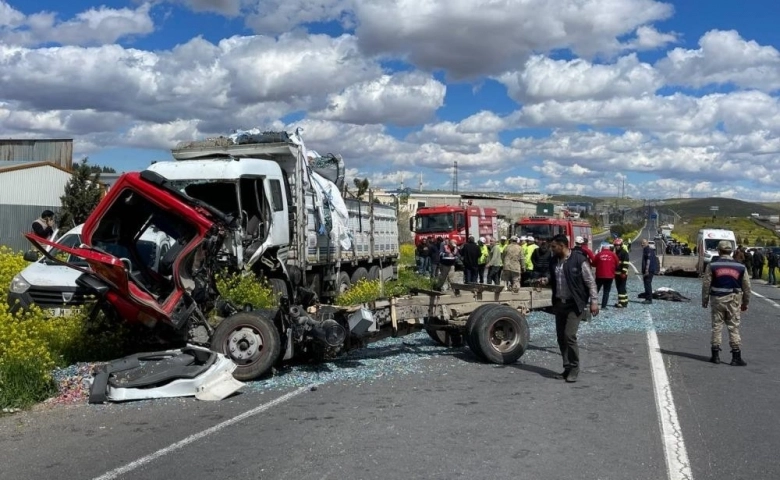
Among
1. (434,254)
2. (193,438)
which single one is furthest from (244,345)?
(434,254)

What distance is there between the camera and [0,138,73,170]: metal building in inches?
1890

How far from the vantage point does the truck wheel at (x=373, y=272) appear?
1954cm

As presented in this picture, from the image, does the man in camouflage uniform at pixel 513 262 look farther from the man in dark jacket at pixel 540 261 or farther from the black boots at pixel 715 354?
the black boots at pixel 715 354

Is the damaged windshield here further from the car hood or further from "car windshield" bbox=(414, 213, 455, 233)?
"car windshield" bbox=(414, 213, 455, 233)

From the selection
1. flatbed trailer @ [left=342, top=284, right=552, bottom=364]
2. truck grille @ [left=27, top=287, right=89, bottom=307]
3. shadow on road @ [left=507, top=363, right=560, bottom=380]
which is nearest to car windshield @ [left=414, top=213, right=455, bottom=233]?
flatbed trailer @ [left=342, top=284, right=552, bottom=364]

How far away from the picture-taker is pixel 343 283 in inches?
672

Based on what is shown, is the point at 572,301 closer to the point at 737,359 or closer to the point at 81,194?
the point at 737,359

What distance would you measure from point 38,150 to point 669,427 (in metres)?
49.7

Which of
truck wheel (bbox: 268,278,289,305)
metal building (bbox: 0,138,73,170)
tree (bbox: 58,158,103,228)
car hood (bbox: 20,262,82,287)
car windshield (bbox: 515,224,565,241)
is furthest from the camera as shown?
metal building (bbox: 0,138,73,170)

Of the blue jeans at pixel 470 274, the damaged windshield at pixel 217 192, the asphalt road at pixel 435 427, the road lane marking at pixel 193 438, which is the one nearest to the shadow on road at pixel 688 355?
the asphalt road at pixel 435 427

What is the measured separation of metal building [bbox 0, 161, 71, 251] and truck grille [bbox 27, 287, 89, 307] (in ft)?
66.0

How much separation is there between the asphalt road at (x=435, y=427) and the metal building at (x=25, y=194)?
24.0 m

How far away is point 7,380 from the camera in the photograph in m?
7.81

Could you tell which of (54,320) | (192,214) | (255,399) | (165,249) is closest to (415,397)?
(255,399)
